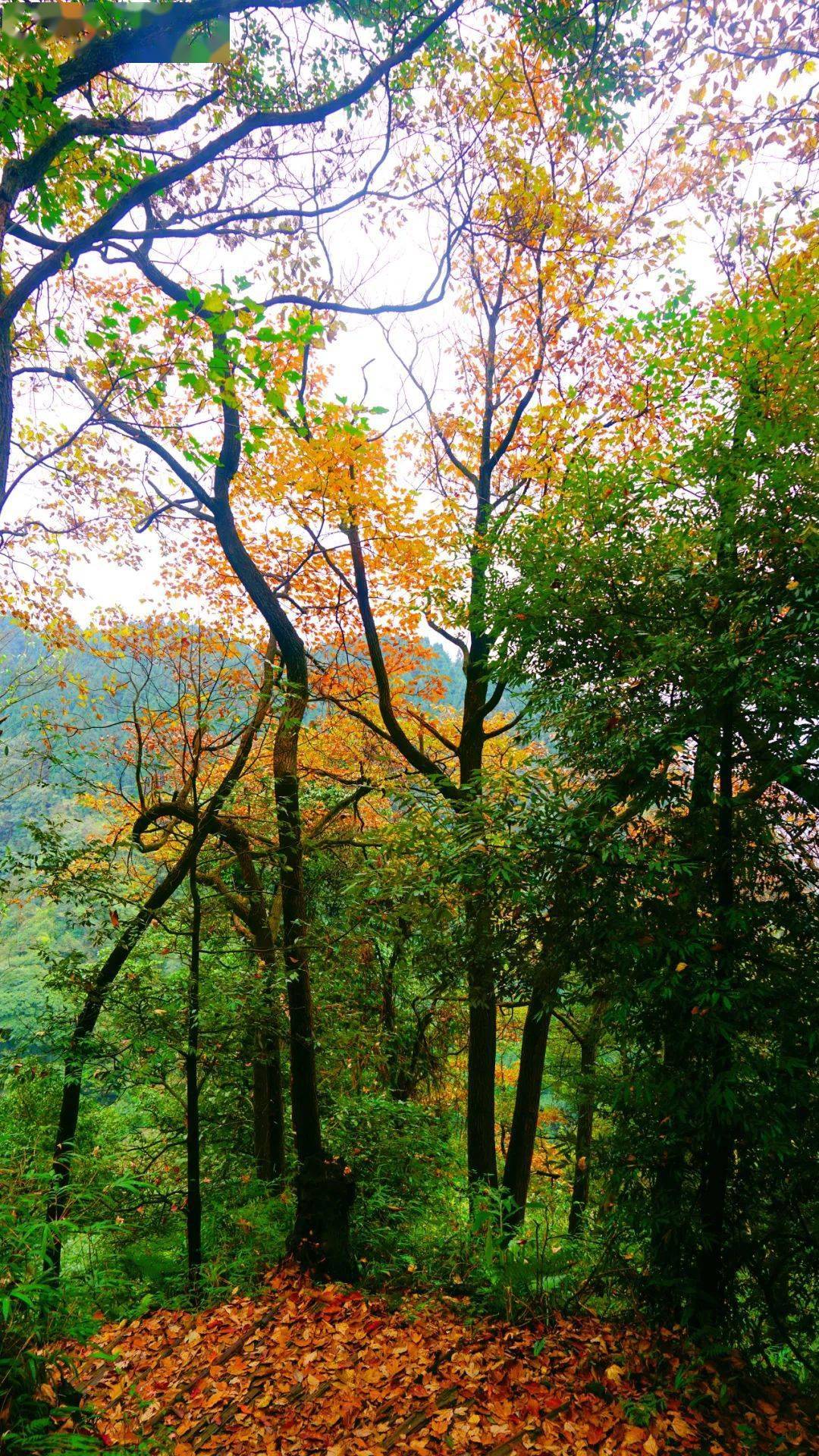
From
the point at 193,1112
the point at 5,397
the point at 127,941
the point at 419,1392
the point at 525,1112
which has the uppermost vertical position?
the point at 5,397

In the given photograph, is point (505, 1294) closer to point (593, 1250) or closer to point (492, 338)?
point (593, 1250)

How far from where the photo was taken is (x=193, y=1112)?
520cm

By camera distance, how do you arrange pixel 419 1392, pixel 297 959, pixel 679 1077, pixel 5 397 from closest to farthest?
pixel 5 397
pixel 679 1077
pixel 419 1392
pixel 297 959

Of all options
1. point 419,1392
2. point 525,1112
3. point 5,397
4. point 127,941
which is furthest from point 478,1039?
point 5,397

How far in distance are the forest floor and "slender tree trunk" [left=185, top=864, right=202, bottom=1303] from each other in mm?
956

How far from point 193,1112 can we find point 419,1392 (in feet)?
8.22

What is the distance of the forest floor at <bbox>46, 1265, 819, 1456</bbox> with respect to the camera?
307 centimetres

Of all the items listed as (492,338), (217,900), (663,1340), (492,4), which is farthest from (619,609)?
(217,900)

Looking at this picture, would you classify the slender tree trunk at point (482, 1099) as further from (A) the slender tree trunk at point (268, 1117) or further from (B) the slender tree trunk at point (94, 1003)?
(B) the slender tree trunk at point (94, 1003)

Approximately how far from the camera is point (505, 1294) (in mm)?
4438

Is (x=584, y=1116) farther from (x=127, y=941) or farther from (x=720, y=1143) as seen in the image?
(x=127, y=941)

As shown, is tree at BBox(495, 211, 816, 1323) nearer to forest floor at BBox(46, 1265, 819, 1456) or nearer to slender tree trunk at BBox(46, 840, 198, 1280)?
forest floor at BBox(46, 1265, 819, 1456)

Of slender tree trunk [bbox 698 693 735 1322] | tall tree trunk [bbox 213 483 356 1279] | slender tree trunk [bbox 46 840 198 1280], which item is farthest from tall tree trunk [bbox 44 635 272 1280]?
slender tree trunk [bbox 698 693 735 1322]

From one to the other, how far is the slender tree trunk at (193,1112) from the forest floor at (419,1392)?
956 mm
